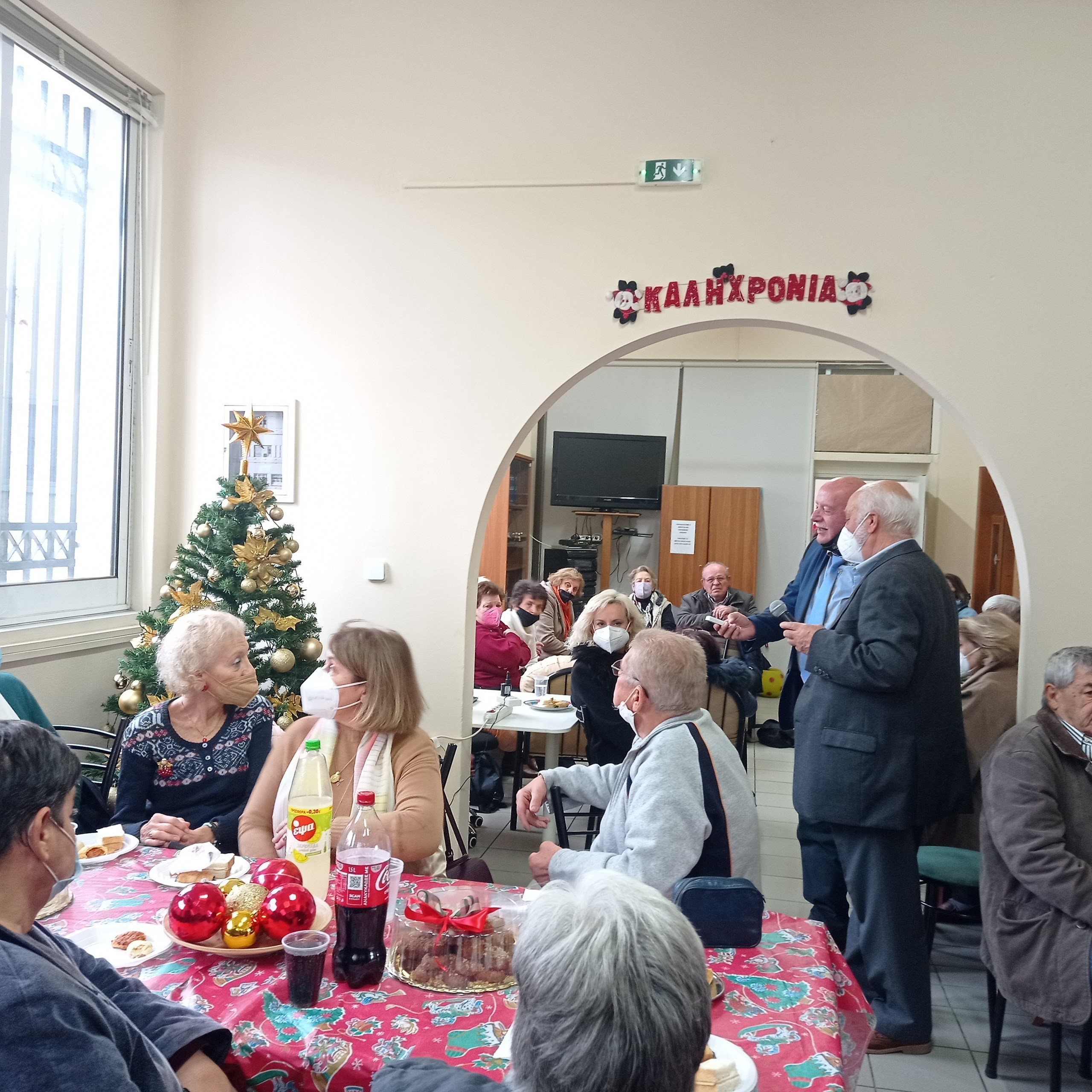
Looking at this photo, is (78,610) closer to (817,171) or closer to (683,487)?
(817,171)

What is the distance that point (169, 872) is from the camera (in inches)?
78.5

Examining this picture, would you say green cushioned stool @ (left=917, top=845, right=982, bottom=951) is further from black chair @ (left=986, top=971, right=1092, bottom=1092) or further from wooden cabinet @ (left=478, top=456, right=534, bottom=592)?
wooden cabinet @ (left=478, top=456, right=534, bottom=592)

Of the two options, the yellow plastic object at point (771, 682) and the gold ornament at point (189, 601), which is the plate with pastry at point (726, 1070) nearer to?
the gold ornament at point (189, 601)

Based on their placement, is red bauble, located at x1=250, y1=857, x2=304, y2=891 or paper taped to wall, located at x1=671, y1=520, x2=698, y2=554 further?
paper taped to wall, located at x1=671, y1=520, x2=698, y2=554

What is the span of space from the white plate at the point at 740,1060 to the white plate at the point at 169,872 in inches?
39.8

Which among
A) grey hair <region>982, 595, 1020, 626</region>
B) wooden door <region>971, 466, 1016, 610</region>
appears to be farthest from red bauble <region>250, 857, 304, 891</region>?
wooden door <region>971, 466, 1016, 610</region>

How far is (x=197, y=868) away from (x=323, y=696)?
53 cm

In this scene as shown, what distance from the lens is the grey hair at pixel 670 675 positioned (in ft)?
7.30

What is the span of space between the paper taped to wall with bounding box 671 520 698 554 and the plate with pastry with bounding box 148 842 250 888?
754cm

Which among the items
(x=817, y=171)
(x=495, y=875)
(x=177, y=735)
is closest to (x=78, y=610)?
(x=177, y=735)

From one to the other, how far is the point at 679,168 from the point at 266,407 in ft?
6.74

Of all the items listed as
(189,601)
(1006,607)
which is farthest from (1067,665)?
(189,601)

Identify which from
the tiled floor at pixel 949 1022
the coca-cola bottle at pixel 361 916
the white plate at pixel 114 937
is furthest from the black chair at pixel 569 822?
the white plate at pixel 114 937

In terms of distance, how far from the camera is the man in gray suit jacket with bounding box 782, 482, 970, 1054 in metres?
2.83
